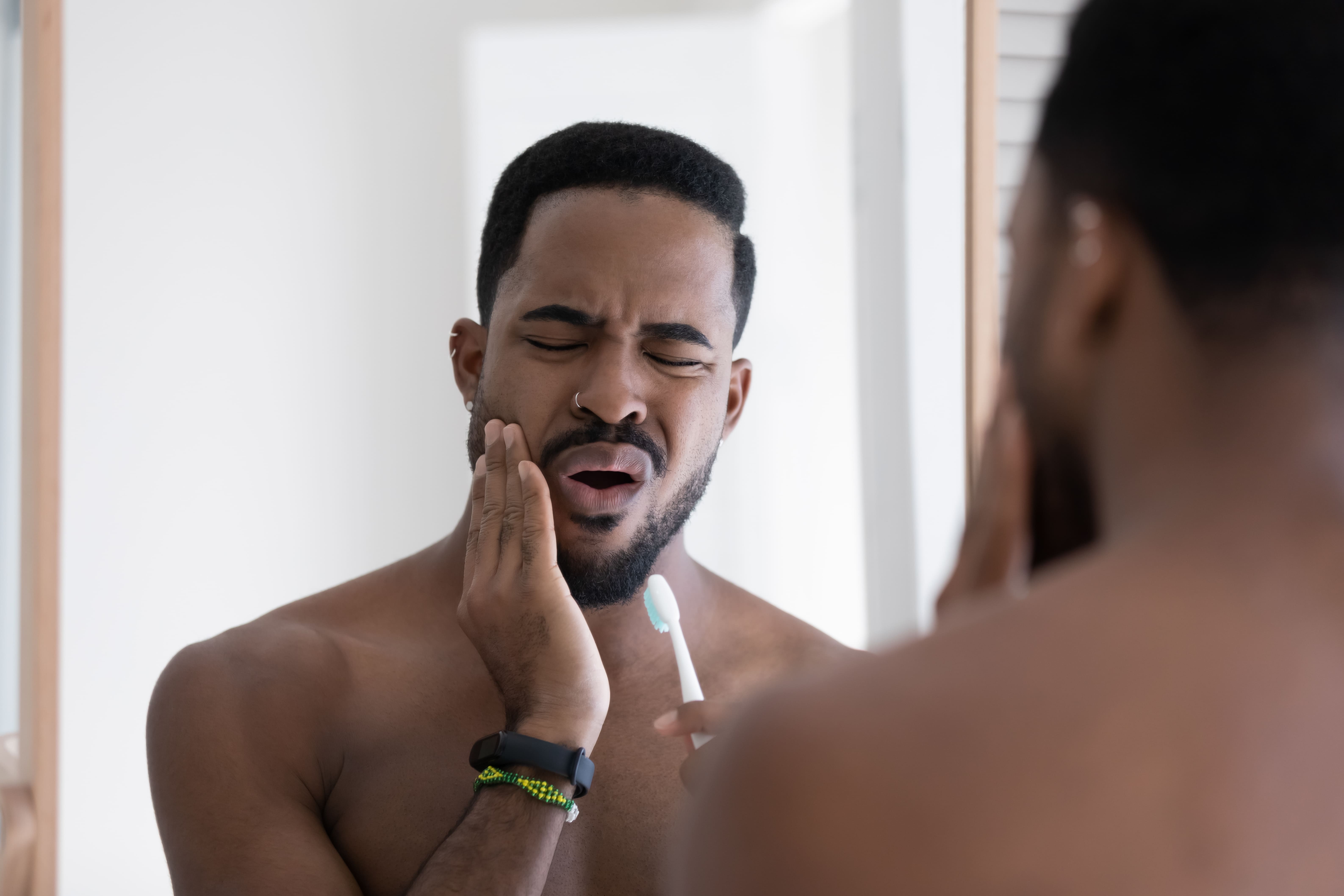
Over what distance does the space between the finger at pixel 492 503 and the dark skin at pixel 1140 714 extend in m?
0.69

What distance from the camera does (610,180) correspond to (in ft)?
4.18

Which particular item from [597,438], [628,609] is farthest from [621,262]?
[628,609]

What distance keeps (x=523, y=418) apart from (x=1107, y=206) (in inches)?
31.6

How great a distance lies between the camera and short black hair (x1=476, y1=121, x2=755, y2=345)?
129cm

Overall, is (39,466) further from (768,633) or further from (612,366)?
(768,633)

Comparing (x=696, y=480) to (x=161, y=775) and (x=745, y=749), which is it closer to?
(x=161, y=775)

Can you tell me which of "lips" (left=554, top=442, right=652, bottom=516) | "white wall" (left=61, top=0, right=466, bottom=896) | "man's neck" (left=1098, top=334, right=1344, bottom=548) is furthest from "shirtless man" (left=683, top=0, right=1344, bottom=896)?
"white wall" (left=61, top=0, right=466, bottom=896)

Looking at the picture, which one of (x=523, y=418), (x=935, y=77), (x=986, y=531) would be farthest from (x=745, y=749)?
(x=935, y=77)

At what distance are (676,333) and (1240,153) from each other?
81 centimetres

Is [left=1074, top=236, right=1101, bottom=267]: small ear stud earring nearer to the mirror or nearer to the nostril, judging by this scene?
the nostril

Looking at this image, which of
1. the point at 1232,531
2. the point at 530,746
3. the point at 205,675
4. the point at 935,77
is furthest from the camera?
the point at 935,77

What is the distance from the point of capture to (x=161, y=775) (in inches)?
42.6

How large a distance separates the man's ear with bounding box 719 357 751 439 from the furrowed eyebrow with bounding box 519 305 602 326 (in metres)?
0.24

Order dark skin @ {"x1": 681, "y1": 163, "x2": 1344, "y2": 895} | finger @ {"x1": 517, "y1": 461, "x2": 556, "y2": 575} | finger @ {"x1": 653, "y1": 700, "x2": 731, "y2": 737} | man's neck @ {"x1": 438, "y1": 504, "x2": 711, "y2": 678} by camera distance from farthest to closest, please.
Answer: man's neck @ {"x1": 438, "y1": 504, "x2": 711, "y2": 678} < finger @ {"x1": 517, "y1": 461, "x2": 556, "y2": 575} < finger @ {"x1": 653, "y1": 700, "x2": 731, "y2": 737} < dark skin @ {"x1": 681, "y1": 163, "x2": 1344, "y2": 895}
